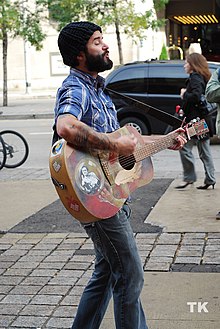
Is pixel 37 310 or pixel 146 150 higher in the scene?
pixel 146 150

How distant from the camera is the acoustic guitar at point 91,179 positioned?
3.54 meters

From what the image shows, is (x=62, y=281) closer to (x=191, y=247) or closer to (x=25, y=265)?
(x=25, y=265)

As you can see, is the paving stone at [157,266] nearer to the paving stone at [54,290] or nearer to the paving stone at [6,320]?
the paving stone at [54,290]

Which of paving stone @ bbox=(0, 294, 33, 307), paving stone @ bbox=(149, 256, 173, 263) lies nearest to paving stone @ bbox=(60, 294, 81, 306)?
paving stone @ bbox=(0, 294, 33, 307)

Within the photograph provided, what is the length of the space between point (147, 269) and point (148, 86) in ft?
32.2

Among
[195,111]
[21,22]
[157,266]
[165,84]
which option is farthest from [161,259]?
[21,22]

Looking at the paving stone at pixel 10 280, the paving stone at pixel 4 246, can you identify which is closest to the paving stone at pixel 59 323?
the paving stone at pixel 10 280

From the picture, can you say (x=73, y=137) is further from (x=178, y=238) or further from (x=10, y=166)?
(x=10, y=166)

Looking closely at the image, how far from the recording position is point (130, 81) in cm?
1513

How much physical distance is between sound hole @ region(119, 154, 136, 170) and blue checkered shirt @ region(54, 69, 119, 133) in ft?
0.55

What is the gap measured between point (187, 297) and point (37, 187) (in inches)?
203

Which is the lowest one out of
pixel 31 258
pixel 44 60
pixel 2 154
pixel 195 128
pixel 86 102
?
pixel 31 258

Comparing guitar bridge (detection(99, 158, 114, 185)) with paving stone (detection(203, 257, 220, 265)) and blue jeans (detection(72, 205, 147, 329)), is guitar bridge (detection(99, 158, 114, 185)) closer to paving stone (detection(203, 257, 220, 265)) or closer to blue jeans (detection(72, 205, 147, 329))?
blue jeans (detection(72, 205, 147, 329))

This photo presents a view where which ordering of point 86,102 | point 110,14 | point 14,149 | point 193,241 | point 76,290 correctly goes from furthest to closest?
point 110,14, point 14,149, point 193,241, point 76,290, point 86,102
